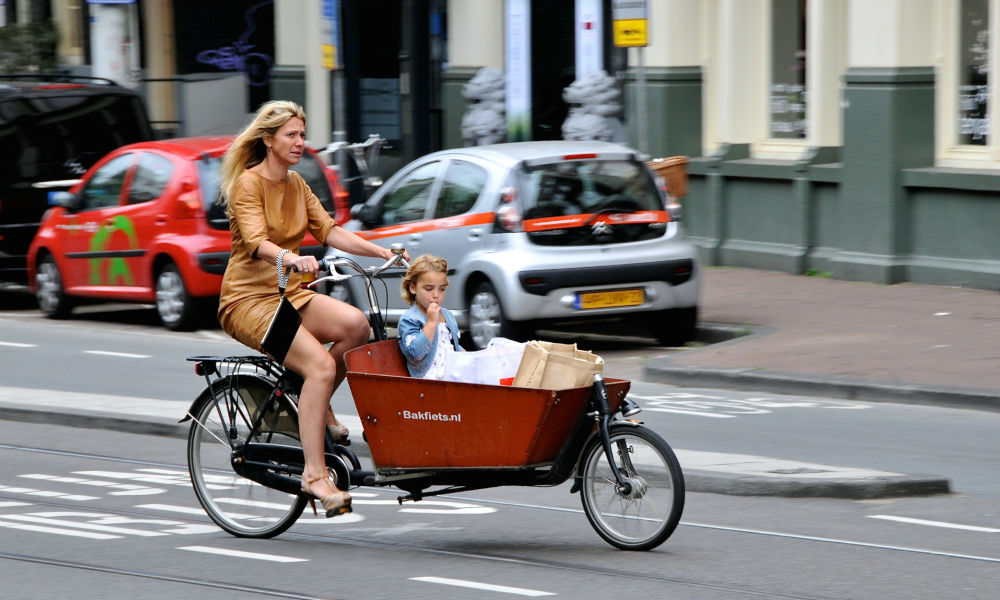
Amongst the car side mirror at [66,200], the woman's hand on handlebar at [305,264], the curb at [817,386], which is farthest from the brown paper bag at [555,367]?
the car side mirror at [66,200]

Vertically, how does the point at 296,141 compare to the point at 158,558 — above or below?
above

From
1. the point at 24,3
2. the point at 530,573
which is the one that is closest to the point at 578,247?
the point at 530,573

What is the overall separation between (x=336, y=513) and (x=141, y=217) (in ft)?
27.2

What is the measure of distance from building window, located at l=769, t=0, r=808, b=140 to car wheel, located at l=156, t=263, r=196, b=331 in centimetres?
679

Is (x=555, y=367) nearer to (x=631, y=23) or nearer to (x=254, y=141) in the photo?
A: (x=254, y=141)

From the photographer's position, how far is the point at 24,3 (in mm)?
28453

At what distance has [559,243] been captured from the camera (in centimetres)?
1201

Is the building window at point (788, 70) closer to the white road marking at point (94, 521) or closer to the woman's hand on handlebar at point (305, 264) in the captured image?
the white road marking at point (94, 521)

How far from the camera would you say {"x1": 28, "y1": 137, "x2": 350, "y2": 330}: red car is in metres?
13.8

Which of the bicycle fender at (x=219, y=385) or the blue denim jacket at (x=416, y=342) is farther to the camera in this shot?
the bicycle fender at (x=219, y=385)

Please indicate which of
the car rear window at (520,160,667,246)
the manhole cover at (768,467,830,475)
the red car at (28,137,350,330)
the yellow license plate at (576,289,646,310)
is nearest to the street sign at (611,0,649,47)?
the car rear window at (520,160,667,246)

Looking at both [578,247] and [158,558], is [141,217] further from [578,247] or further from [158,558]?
[158,558]

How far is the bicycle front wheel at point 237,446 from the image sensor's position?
22.3 ft

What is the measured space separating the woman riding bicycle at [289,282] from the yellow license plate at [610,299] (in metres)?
5.44
